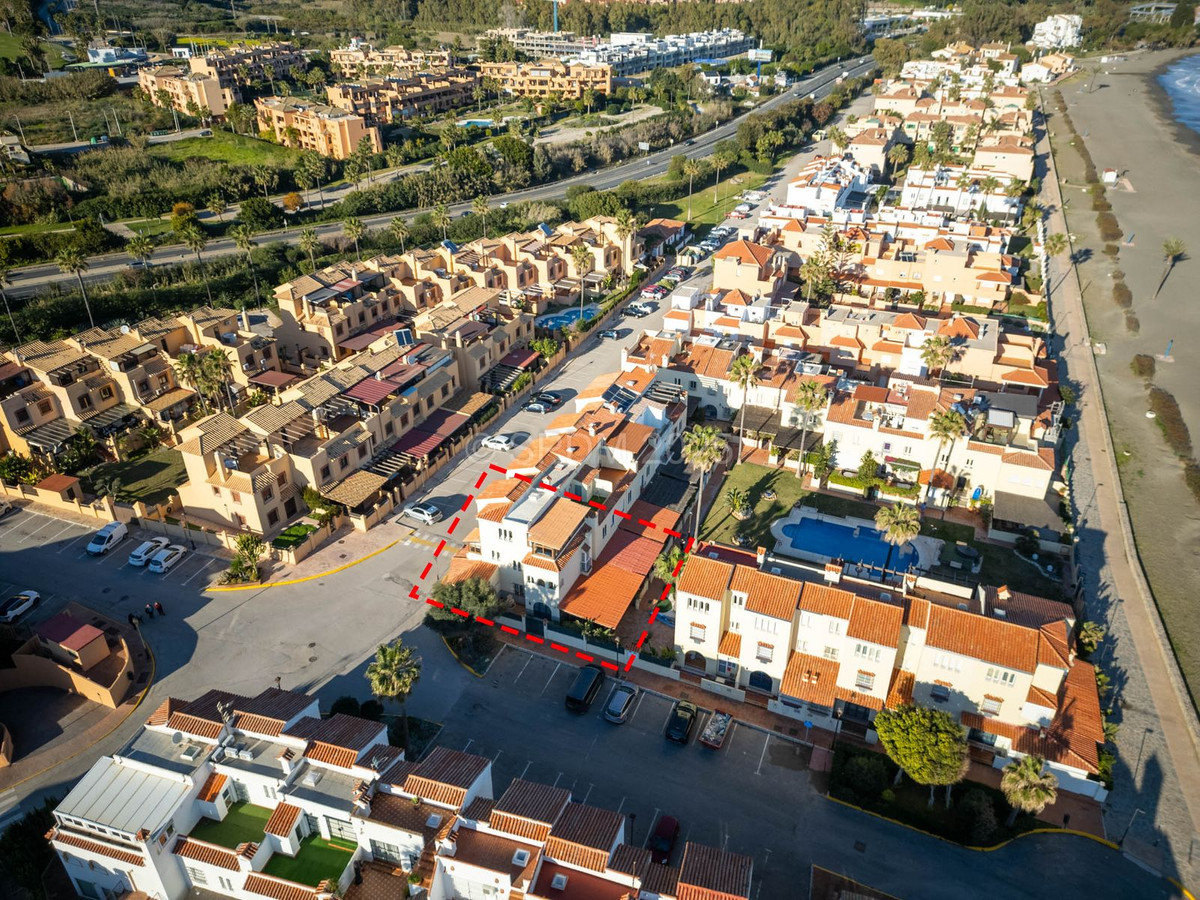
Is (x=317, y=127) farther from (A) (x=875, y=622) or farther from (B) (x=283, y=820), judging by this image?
(A) (x=875, y=622)

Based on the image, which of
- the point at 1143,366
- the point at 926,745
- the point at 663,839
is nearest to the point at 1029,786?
the point at 926,745

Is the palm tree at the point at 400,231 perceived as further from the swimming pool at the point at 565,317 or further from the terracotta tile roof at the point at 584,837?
the terracotta tile roof at the point at 584,837

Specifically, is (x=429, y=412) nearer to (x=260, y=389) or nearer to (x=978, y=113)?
(x=260, y=389)

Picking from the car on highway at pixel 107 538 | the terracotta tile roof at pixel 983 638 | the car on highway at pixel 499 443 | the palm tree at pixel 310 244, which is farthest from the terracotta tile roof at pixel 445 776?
the palm tree at pixel 310 244

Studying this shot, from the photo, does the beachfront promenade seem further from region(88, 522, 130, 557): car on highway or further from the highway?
the highway

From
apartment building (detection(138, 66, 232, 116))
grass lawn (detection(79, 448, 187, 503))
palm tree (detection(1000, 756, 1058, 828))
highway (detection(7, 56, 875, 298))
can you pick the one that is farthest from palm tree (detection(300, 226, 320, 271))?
palm tree (detection(1000, 756, 1058, 828))

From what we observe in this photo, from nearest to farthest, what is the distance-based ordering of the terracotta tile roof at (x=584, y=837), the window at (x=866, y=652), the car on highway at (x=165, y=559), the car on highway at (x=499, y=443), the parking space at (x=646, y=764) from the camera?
the terracotta tile roof at (x=584, y=837) → the parking space at (x=646, y=764) → the window at (x=866, y=652) → the car on highway at (x=165, y=559) → the car on highway at (x=499, y=443)
